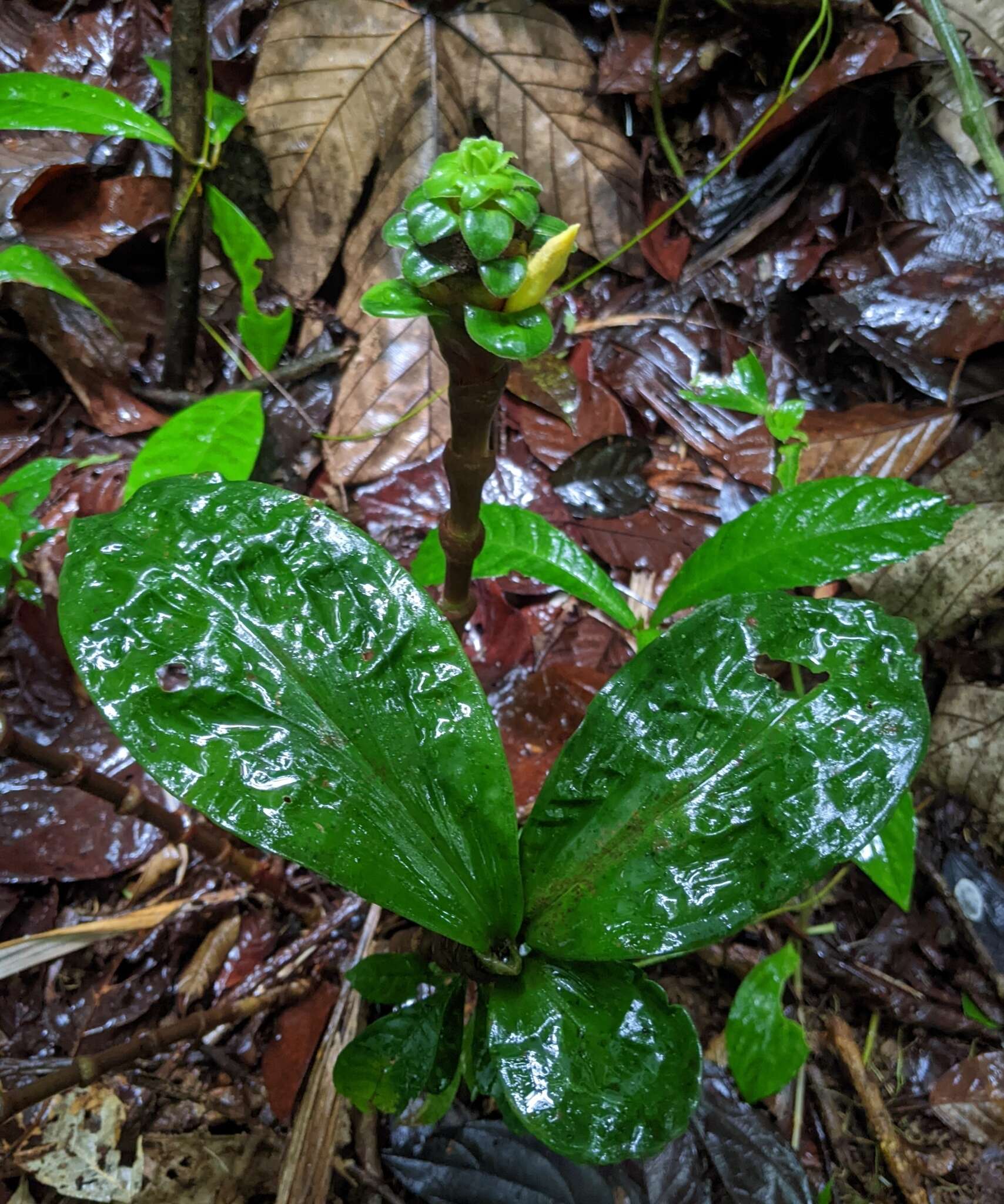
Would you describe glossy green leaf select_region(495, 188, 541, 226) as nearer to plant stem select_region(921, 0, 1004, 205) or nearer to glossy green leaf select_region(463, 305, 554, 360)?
glossy green leaf select_region(463, 305, 554, 360)

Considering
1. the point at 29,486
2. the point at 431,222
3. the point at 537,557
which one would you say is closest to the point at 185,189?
the point at 29,486

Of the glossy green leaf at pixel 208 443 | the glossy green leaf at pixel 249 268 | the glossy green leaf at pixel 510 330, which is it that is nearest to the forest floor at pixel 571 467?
the glossy green leaf at pixel 249 268

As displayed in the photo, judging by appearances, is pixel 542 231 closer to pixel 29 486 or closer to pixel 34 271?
pixel 29 486

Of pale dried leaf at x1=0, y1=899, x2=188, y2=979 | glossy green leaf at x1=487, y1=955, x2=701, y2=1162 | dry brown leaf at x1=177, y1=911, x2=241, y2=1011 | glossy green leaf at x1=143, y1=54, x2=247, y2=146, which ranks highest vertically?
glossy green leaf at x1=143, y1=54, x2=247, y2=146

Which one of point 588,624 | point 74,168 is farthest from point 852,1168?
point 74,168

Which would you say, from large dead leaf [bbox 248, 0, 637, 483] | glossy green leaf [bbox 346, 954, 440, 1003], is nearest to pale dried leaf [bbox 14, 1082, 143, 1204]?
glossy green leaf [bbox 346, 954, 440, 1003]

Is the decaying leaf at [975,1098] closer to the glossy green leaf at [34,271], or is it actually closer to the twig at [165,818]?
the twig at [165,818]
